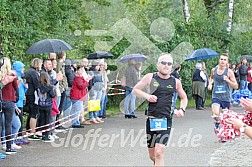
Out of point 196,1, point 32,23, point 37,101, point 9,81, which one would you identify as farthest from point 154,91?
point 196,1

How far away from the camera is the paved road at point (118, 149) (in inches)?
392

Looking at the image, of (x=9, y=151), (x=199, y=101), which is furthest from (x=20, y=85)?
(x=199, y=101)

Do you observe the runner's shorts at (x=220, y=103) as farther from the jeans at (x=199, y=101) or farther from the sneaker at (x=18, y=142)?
the jeans at (x=199, y=101)

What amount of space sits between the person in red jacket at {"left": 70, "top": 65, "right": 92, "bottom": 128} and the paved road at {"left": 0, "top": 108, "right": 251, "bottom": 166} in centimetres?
48

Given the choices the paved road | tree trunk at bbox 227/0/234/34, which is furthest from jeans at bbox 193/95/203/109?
tree trunk at bbox 227/0/234/34

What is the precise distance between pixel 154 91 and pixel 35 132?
186 inches

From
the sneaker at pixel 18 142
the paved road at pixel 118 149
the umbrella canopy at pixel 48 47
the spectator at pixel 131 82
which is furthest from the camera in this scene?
the spectator at pixel 131 82

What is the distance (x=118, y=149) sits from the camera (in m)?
11.3

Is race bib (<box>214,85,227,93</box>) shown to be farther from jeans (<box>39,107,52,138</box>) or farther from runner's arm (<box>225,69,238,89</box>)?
jeans (<box>39,107,52,138</box>)

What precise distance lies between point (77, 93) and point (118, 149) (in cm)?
399

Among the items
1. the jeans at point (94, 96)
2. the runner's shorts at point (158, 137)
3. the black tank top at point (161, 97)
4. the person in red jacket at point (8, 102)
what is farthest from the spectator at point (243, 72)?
the runner's shorts at point (158, 137)

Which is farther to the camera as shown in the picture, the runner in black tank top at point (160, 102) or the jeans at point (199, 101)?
the jeans at point (199, 101)

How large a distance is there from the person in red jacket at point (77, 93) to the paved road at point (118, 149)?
0.48m

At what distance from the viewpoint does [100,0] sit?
88.2 ft
